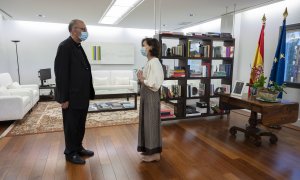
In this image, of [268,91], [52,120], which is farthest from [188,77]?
[52,120]

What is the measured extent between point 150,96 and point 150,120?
279 millimetres

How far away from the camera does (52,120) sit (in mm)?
4004

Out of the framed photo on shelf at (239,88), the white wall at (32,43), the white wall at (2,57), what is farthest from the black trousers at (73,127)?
the white wall at (32,43)

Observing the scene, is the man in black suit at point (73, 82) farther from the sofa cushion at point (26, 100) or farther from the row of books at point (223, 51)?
the row of books at point (223, 51)

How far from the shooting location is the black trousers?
7.46 ft

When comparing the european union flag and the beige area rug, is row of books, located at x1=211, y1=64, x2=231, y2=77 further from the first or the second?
the beige area rug

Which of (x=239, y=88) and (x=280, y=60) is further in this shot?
(x=280, y=60)

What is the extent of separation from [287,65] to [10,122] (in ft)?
18.2

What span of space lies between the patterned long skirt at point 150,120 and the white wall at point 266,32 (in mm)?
3087

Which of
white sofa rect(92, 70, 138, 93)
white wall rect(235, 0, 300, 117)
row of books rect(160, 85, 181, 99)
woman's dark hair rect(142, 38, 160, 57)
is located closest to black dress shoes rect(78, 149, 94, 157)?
woman's dark hair rect(142, 38, 160, 57)

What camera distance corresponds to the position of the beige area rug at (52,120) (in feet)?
11.4

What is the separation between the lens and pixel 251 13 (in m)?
4.67

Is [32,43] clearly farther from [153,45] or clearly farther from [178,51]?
[153,45]

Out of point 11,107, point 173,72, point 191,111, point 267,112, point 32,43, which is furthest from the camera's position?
point 32,43
